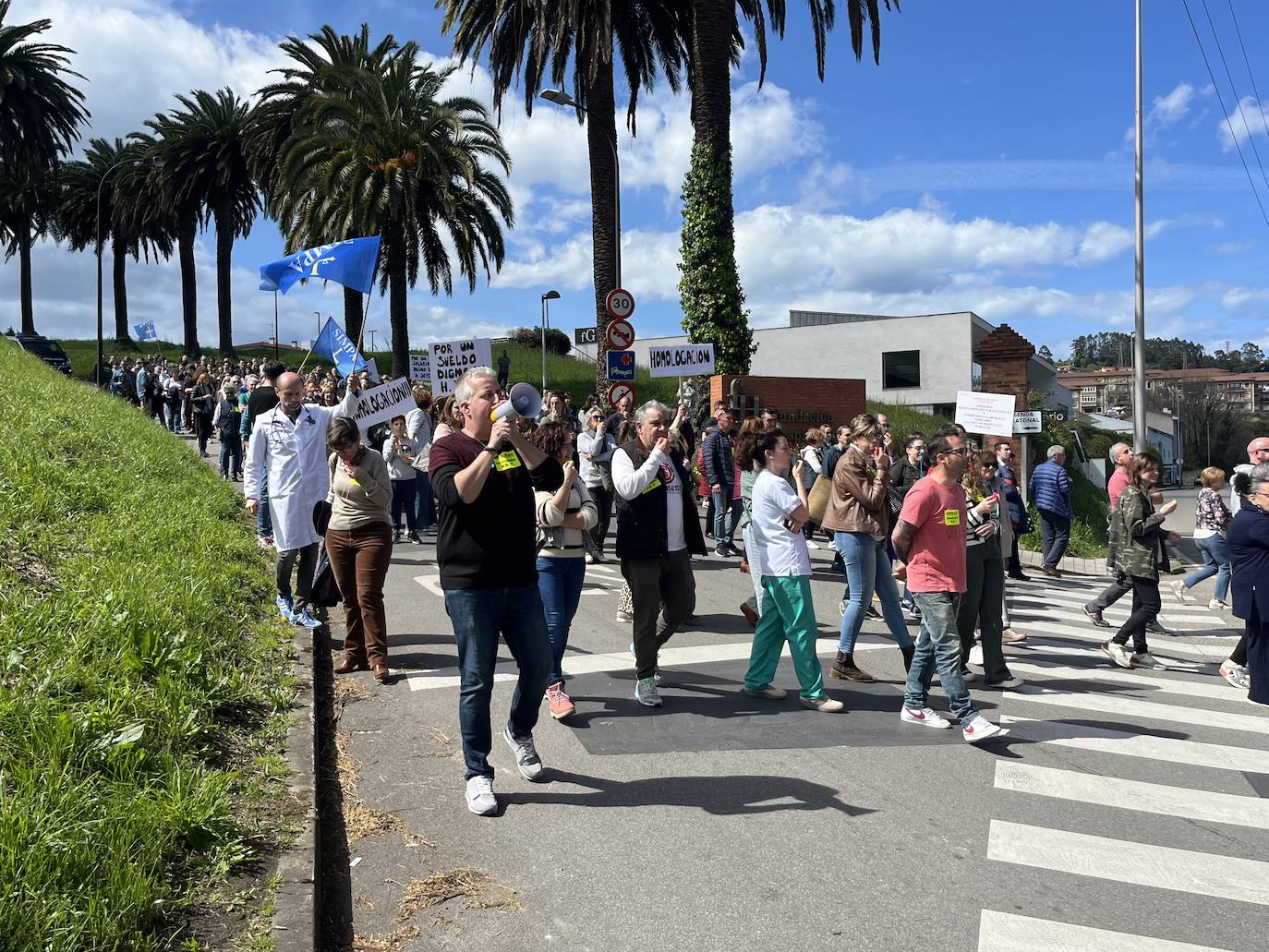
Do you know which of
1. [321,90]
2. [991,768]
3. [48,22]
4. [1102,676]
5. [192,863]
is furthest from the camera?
[48,22]

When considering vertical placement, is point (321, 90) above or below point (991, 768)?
above

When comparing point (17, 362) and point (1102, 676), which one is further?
point (17, 362)

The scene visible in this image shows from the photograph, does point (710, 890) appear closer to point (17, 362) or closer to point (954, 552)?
point (954, 552)

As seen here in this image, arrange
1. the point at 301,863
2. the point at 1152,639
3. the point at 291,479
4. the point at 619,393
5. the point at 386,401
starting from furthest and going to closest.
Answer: the point at 619,393 → the point at 1152,639 → the point at 386,401 → the point at 291,479 → the point at 301,863

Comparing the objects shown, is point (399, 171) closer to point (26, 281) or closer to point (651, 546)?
point (651, 546)

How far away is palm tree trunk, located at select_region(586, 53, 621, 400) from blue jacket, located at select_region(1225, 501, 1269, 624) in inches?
558

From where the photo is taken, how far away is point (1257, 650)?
6637 millimetres

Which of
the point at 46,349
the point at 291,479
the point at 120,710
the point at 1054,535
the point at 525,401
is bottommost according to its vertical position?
the point at 1054,535

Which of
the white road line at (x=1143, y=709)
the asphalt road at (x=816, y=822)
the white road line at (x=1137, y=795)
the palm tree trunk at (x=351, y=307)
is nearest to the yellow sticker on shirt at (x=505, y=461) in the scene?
the asphalt road at (x=816, y=822)

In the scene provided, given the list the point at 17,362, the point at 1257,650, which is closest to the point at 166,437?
the point at 17,362

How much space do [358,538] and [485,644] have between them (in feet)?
9.42

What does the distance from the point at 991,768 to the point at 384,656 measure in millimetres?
4152

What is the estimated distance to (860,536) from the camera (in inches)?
307

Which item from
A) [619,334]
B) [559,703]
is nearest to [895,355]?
[619,334]
